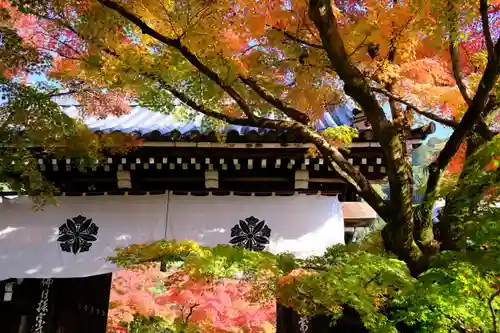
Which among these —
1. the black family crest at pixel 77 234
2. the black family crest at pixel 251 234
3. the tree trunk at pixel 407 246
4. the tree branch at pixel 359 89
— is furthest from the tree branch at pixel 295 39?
the black family crest at pixel 77 234

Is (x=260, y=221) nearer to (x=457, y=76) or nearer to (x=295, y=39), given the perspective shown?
(x=295, y=39)

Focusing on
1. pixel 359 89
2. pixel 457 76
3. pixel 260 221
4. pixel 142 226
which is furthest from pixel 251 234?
pixel 457 76

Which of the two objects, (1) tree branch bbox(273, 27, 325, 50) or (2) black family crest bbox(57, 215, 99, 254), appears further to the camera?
(2) black family crest bbox(57, 215, 99, 254)

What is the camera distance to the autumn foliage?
10438 millimetres

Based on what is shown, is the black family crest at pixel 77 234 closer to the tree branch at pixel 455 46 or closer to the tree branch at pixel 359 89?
the tree branch at pixel 359 89

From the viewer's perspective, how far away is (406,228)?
4.40 metres

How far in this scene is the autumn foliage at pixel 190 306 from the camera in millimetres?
10438

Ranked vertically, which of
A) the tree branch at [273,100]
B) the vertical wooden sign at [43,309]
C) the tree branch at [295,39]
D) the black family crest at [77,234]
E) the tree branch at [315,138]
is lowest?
the vertical wooden sign at [43,309]

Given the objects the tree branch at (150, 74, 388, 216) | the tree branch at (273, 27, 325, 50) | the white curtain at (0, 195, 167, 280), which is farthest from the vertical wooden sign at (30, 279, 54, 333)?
the tree branch at (273, 27, 325, 50)

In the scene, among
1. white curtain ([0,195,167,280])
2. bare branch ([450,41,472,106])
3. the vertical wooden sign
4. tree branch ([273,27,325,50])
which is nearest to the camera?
bare branch ([450,41,472,106])

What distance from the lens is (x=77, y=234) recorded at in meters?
6.63

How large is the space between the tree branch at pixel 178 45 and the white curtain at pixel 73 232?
9.36 ft

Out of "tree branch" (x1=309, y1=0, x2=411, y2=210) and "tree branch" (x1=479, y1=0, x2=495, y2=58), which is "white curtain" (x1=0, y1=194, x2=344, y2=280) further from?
"tree branch" (x1=479, y1=0, x2=495, y2=58)

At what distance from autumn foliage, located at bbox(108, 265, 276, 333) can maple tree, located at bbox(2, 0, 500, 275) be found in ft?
17.5
